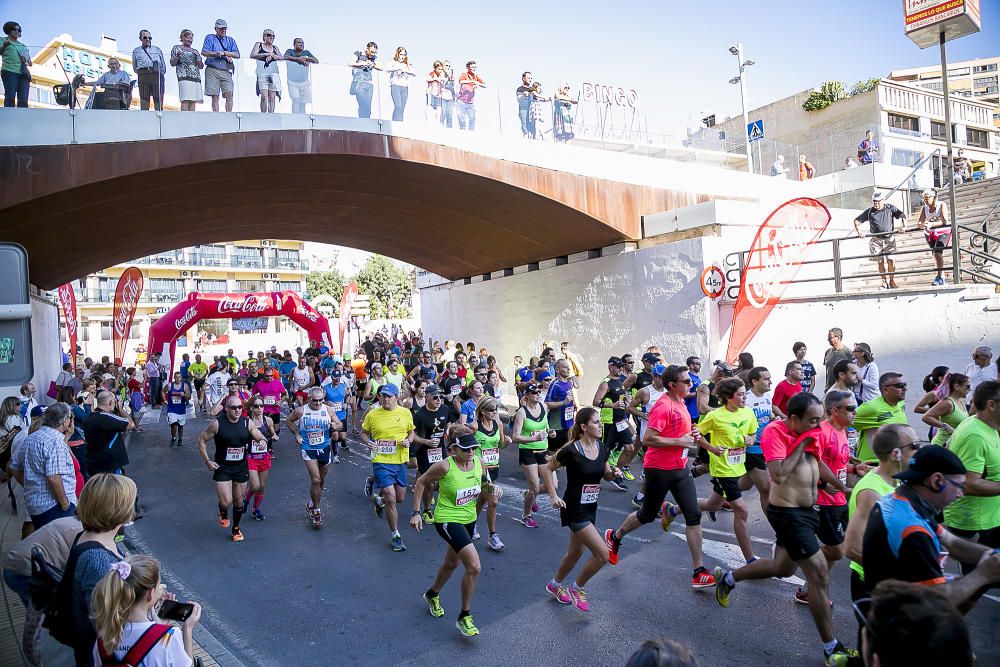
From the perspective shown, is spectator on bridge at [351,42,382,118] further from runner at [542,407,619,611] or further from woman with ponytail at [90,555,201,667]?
woman with ponytail at [90,555,201,667]

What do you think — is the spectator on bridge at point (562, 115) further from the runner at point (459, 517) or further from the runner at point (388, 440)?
the runner at point (459, 517)

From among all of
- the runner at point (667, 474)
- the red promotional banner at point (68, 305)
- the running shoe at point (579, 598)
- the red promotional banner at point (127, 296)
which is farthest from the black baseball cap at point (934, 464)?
the red promotional banner at point (68, 305)

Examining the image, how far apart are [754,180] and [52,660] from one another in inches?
736

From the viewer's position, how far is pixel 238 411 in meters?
8.23

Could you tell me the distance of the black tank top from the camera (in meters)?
8.03

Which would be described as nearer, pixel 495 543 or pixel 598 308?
pixel 495 543

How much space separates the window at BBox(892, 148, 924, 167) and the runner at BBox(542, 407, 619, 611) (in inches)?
777

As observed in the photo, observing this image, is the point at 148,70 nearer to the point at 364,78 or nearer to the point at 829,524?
the point at 364,78

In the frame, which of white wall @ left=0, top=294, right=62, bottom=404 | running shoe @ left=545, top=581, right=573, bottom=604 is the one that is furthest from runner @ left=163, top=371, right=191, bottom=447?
running shoe @ left=545, top=581, right=573, bottom=604

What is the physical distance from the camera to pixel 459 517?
17.6 ft

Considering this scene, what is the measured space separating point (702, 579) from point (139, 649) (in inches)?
179

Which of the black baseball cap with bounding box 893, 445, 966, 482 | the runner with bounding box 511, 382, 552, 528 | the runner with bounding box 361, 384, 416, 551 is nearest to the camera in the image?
the black baseball cap with bounding box 893, 445, 966, 482

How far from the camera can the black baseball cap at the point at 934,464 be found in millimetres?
3105

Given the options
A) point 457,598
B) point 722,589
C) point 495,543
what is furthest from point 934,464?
point 495,543
